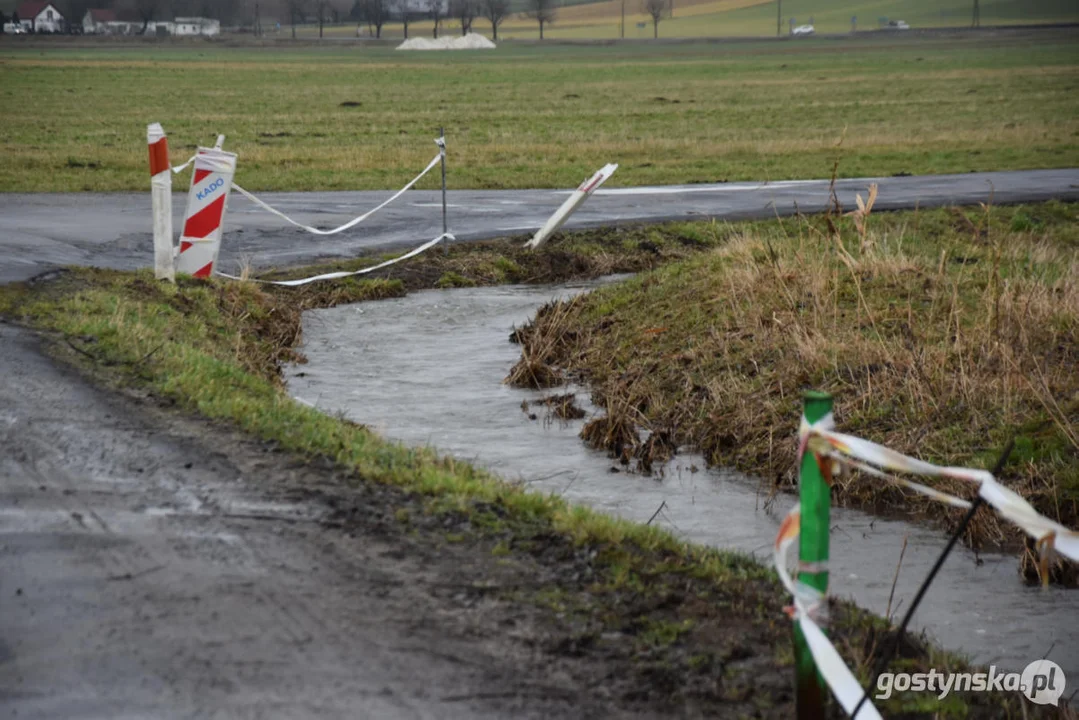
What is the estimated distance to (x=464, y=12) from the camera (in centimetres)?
18050

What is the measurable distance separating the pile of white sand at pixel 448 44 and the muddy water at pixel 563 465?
12306cm

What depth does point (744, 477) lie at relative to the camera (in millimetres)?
9469

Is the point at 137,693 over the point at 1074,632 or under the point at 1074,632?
over

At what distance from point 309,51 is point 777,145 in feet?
315

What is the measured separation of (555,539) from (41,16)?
667 feet

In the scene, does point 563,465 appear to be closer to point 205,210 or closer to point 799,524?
point 205,210

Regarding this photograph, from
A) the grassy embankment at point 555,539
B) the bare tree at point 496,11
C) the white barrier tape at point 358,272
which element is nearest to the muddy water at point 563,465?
the white barrier tape at point 358,272

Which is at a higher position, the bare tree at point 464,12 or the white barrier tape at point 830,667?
the bare tree at point 464,12

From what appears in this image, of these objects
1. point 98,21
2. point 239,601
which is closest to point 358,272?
point 239,601

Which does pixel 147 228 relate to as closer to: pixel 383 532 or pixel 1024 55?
pixel 383 532

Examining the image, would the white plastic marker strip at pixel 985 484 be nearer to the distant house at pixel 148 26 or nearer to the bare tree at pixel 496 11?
the distant house at pixel 148 26

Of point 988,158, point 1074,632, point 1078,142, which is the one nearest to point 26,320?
point 1074,632

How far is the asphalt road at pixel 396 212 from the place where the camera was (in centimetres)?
1491

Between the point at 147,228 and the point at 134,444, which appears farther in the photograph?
the point at 147,228
